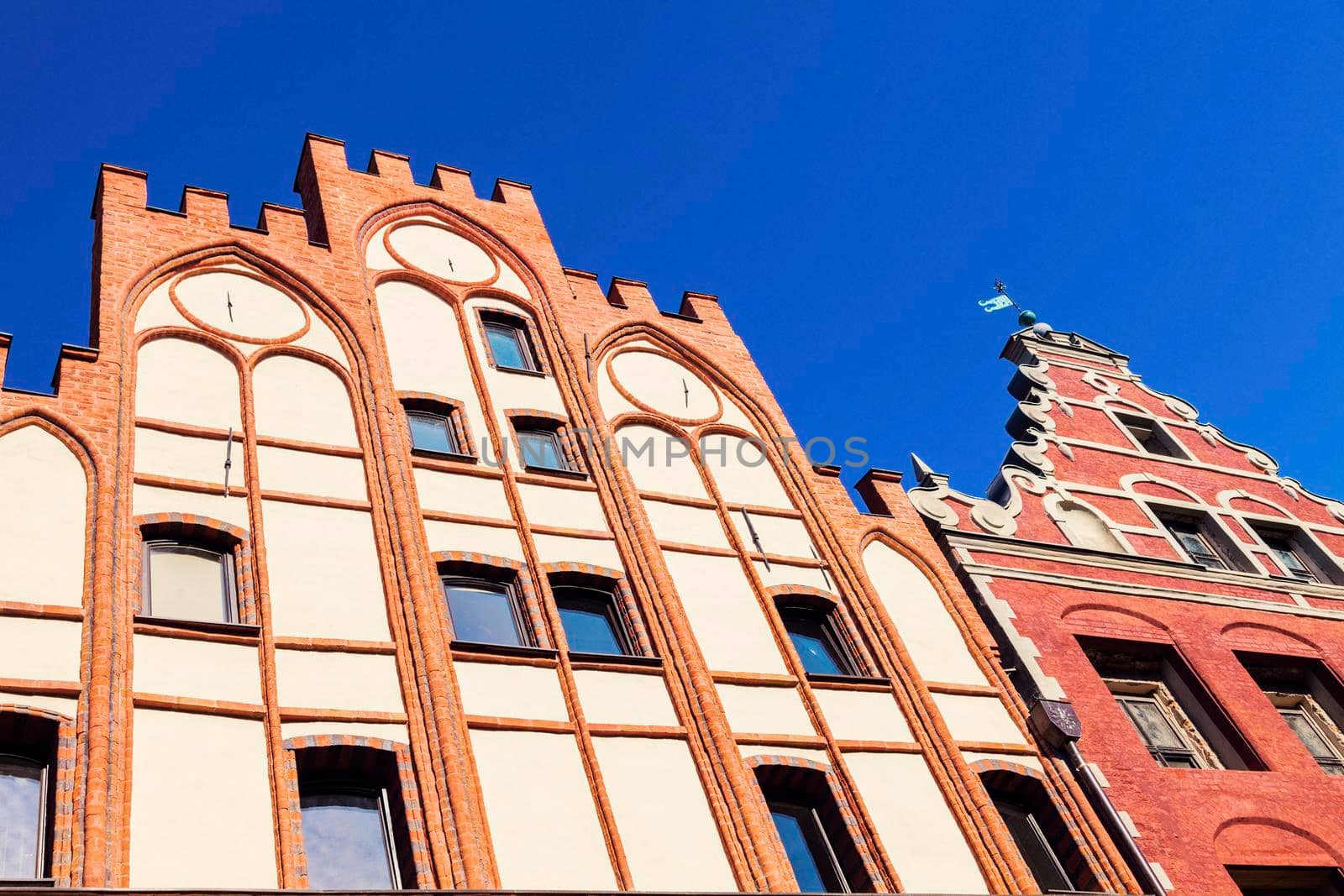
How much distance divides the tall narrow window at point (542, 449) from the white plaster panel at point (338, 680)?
4.47m

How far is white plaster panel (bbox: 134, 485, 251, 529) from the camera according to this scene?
13609mm

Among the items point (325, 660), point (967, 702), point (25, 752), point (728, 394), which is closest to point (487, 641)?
point (325, 660)

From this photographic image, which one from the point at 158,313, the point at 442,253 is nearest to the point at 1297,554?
the point at 442,253

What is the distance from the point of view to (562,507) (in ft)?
53.3

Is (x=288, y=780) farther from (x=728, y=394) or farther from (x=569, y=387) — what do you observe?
(x=728, y=394)

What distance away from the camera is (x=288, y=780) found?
37.2 feet

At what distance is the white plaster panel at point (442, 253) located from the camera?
19766 mm

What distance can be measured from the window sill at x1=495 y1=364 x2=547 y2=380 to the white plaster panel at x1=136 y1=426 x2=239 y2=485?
169 inches

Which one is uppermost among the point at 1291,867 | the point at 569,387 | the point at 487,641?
the point at 569,387

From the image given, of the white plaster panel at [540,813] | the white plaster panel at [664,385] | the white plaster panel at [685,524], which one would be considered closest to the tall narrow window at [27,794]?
the white plaster panel at [540,813]

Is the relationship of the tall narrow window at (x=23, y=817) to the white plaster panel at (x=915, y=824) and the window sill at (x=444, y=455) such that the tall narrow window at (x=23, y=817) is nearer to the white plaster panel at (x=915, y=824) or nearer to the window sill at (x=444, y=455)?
the window sill at (x=444, y=455)

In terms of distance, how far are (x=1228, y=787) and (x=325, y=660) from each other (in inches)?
413

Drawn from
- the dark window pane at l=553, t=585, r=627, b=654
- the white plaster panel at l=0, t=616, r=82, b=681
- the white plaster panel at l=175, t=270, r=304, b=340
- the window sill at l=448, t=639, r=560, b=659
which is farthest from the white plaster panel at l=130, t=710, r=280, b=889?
the white plaster panel at l=175, t=270, r=304, b=340

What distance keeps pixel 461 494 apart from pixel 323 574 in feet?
7.91
